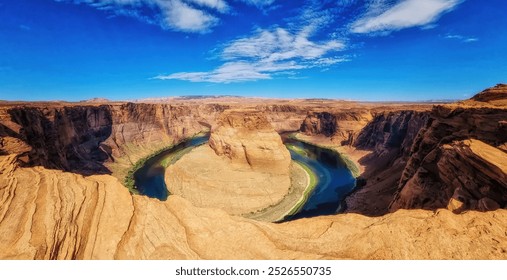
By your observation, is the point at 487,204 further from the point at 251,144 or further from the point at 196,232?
the point at 251,144

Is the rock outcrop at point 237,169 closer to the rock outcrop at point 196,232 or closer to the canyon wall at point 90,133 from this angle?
the canyon wall at point 90,133

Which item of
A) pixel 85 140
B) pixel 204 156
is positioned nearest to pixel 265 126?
pixel 204 156

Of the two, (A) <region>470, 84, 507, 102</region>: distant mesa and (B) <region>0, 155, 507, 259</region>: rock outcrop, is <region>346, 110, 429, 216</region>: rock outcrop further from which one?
(B) <region>0, 155, 507, 259</region>: rock outcrop

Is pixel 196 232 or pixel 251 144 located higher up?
pixel 196 232

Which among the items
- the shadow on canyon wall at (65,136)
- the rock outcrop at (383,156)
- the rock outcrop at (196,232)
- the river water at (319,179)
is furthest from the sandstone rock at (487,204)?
the shadow on canyon wall at (65,136)

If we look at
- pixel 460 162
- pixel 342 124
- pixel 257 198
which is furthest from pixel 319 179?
pixel 342 124

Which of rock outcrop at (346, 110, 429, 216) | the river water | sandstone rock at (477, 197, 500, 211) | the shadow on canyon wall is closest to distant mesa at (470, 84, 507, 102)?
rock outcrop at (346, 110, 429, 216)
